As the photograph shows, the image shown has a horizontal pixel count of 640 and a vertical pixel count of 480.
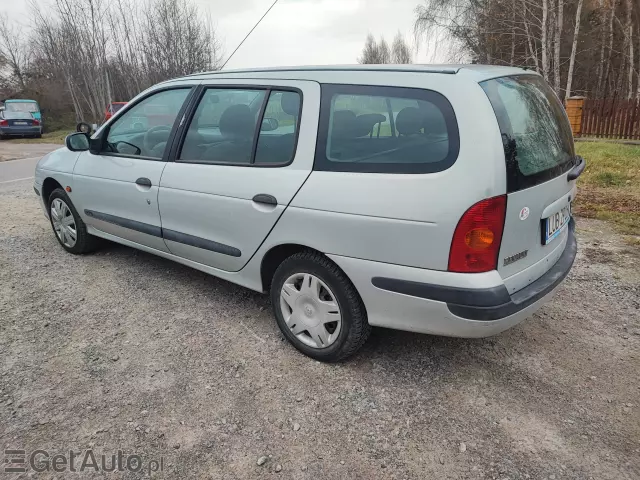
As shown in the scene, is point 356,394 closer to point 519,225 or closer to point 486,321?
point 486,321

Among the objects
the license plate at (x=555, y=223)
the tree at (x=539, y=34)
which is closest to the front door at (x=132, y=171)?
the license plate at (x=555, y=223)

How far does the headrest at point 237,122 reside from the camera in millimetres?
2902

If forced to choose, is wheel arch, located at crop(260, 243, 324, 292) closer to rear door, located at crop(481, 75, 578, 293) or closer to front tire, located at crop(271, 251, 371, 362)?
front tire, located at crop(271, 251, 371, 362)

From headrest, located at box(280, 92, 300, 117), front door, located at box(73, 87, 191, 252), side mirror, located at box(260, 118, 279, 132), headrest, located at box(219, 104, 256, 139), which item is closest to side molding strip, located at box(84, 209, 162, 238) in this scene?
front door, located at box(73, 87, 191, 252)

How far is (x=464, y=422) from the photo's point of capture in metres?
2.23

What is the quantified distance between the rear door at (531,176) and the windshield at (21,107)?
26.5 m

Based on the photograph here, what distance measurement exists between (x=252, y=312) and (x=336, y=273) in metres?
1.12

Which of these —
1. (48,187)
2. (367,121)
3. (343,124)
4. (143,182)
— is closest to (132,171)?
(143,182)

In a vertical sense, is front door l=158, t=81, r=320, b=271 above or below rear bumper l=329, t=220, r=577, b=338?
above

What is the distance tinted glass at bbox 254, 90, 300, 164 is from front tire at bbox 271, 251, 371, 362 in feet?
1.98

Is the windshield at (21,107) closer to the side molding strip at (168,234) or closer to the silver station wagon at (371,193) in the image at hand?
the side molding strip at (168,234)

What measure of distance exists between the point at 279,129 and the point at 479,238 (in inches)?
52.7

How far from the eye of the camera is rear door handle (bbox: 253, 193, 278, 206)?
2.64 m

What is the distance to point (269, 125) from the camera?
2.80 m
